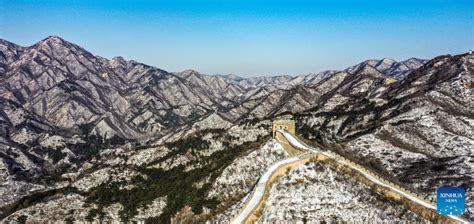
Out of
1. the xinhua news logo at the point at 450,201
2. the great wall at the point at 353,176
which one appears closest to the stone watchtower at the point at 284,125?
Answer: the great wall at the point at 353,176

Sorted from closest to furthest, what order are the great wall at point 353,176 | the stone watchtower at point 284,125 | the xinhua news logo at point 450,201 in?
the xinhua news logo at point 450,201 < the great wall at point 353,176 < the stone watchtower at point 284,125

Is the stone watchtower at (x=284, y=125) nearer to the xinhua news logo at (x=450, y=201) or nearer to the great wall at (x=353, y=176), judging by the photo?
the great wall at (x=353, y=176)

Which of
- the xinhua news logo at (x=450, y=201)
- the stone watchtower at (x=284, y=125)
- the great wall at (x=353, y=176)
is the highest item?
the stone watchtower at (x=284, y=125)

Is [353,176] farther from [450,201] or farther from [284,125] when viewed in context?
[284,125]

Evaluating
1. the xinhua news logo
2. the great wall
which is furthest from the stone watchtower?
the xinhua news logo

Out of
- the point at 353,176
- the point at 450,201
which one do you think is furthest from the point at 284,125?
the point at 450,201

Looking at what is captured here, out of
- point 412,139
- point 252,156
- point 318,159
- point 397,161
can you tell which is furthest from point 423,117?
point 318,159
